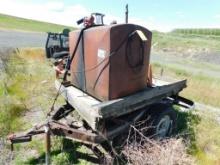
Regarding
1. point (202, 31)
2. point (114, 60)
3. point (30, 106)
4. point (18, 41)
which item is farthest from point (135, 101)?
point (202, 31)

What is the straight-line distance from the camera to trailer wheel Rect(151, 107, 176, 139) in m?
4.70

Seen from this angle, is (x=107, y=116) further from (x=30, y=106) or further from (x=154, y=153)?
(x=30, y=106)

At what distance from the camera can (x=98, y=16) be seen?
483 centimetres

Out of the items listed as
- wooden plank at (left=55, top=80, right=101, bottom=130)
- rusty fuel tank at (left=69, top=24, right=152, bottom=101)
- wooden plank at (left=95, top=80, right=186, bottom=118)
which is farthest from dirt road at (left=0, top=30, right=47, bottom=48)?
wooden plank at (left=95, top=80, right=186, bottom=118)

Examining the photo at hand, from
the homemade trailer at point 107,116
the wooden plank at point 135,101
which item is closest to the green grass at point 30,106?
the homemade trailer at point 107,116

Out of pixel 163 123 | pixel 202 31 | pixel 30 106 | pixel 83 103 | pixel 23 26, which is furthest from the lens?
pixel 202 31

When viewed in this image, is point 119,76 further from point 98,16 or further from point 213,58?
point 213,58

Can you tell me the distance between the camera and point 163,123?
197 inches

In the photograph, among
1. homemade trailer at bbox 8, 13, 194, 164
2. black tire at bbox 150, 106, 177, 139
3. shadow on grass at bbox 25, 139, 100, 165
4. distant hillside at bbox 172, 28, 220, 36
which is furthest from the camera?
distant hillside at bbox 172, 28, 220, 36

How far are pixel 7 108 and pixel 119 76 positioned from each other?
3188 mm

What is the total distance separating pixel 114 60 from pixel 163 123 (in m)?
1.78

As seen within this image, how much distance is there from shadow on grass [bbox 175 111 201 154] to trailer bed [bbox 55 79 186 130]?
744mm

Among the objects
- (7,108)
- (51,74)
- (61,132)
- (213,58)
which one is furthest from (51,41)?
(213,58)

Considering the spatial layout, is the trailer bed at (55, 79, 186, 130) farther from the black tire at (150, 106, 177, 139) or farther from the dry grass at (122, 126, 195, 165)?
the dry grass at (122, 126, 195, 165)
